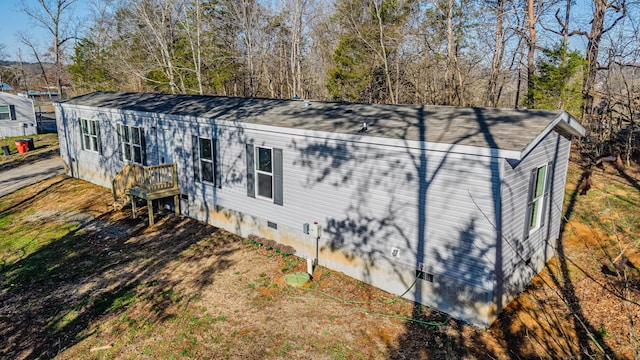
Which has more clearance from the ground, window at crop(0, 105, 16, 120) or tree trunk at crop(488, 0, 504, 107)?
tree trunk at crop(488, 0, 504, 107)

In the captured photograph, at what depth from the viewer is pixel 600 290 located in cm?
902

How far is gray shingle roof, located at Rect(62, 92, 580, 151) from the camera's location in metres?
7.86

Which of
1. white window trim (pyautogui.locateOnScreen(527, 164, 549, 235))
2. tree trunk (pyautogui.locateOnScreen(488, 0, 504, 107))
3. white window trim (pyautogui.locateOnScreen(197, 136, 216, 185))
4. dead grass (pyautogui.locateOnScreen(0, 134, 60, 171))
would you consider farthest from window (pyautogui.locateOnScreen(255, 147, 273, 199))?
dead grass (pyautogui.locateOnScreen(0, 134, 60, 171))

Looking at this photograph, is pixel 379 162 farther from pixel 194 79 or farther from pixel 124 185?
pixel 194 79

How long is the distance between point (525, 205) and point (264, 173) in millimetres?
6468

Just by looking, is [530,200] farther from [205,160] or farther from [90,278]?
[90,278]

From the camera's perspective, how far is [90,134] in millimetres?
17719

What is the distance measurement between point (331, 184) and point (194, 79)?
28.2 meters

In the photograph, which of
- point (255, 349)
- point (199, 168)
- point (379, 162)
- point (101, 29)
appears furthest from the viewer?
point (101, 29)

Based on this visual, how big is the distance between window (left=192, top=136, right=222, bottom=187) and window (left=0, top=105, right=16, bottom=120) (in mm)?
25255

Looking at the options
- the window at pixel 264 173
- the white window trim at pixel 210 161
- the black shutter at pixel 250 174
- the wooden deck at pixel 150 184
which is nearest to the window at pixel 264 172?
the window at pixel 264 173

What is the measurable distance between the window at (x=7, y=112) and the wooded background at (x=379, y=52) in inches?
385

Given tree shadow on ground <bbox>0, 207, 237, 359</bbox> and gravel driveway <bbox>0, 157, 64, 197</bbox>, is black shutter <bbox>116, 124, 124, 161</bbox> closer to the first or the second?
tree shadow on ground <bbox>0, 207, 237, 359</bbox>

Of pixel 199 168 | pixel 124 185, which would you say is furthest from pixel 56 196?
pixel 199 168
